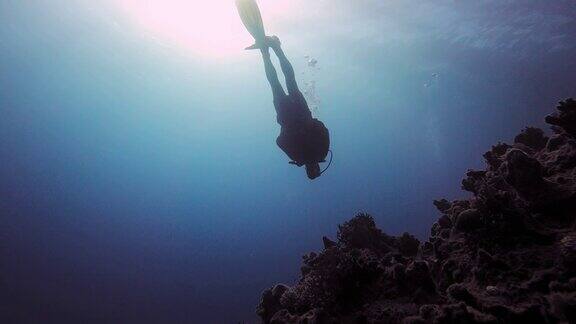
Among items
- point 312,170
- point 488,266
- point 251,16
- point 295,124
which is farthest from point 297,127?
point 488,266

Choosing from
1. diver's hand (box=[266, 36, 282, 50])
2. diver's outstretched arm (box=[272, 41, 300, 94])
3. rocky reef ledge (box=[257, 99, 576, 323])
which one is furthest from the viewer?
diver's outstretched arm (box=[272, 41, 300, 94])

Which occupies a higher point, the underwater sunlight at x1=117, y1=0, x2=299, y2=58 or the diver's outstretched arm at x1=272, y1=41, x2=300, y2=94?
the underwater sunlight at x1=117, y1=0, x2=299, y2=58

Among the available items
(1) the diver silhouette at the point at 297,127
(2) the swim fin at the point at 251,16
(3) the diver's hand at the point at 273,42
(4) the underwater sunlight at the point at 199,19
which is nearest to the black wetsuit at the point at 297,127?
(1) the diver silhouette at the point at 297,127

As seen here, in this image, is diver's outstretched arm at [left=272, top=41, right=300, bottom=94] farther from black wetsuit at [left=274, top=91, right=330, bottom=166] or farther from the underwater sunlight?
the underwater sunlight

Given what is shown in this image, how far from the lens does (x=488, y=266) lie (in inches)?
188

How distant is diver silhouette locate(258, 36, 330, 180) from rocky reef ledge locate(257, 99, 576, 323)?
2326 millimetres

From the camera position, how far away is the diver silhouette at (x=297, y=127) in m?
8.27

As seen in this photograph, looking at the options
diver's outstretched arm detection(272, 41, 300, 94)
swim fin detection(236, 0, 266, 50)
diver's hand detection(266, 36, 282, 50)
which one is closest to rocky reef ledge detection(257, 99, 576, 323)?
diver's outstretched arm detection(272, 41, 300, 94)

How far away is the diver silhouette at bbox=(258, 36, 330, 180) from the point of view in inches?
325

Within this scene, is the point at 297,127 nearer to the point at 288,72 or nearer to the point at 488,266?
the point at 288,72

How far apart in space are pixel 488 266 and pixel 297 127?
4713 mm

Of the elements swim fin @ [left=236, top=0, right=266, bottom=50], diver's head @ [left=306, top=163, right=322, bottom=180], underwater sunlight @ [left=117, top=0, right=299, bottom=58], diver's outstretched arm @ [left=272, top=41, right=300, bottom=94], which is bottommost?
diver's head @ [left=306, top=163, right=322, bottom=180]

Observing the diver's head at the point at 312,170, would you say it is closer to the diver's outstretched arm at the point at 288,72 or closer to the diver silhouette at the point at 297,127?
the diver silhouette at the point at 297,127

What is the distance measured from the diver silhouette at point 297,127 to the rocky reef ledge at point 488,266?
233cm
